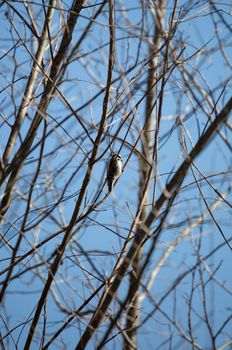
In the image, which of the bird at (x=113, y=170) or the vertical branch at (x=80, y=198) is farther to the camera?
the bird at (x=113, y=170)

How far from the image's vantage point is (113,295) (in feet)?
6.04

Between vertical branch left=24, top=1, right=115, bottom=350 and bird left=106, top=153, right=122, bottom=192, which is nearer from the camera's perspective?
vertical branch left=24, top=1, right=115, bottom=350

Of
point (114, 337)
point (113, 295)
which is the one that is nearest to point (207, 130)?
point (113, 295)

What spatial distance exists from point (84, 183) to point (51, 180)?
0.79 m

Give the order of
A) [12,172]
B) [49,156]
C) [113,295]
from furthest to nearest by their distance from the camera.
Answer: [49,156] < [12,172] < [113,295]

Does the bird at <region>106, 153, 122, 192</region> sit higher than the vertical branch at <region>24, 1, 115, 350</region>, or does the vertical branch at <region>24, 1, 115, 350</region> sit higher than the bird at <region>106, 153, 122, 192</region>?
the bird at <region>106, 153, 122, 192</region>

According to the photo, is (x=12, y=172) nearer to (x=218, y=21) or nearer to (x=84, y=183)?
(x=84, y=183)

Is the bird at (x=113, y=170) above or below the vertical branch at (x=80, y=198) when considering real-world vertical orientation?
above

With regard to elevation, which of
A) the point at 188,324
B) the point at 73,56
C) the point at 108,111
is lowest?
the point at 188,324

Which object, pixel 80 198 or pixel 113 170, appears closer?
pixel 80 198

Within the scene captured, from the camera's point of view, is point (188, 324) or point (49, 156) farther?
point (49, 156)

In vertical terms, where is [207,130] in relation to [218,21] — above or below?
below

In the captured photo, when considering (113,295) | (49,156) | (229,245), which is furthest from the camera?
(49,156)

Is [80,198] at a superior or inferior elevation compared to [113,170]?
inferior
